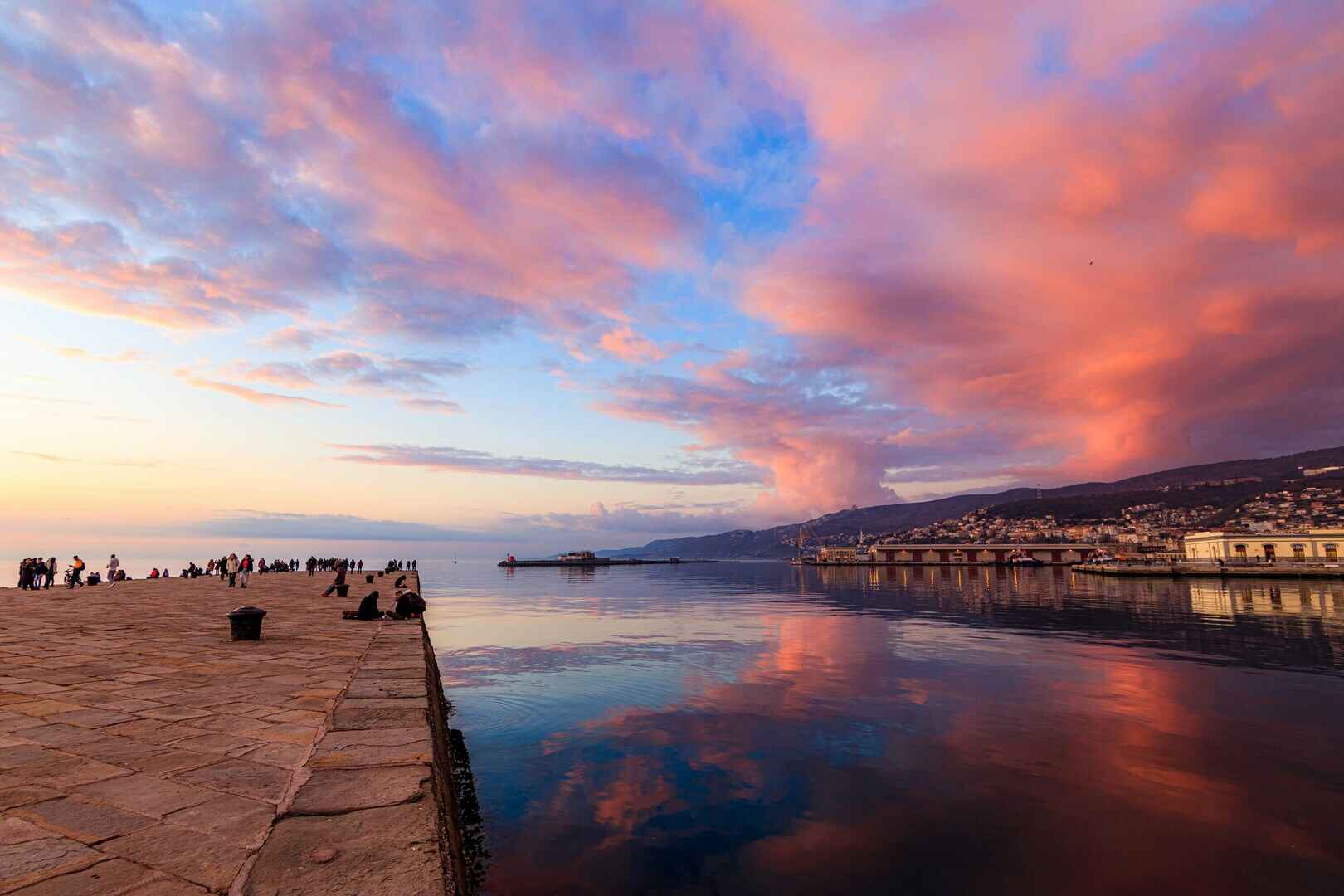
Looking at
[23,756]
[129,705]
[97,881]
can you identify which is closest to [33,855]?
[97,881]

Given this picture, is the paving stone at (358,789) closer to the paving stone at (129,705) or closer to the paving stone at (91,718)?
the paving stone at (91,718)

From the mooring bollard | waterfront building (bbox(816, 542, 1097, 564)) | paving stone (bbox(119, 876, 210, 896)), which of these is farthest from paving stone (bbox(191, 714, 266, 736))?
waterfront building (bbox(816, 542, 1097, 564))

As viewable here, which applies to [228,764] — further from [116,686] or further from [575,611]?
[575,611]

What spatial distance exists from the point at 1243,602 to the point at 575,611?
52.5 m

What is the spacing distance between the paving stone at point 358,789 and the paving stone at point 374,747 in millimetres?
184

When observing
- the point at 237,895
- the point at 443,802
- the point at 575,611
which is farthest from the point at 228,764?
the point at 575,611

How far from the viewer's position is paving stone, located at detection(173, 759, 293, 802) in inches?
206

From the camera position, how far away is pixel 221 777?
553 cm

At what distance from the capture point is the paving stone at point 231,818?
439 centimetres

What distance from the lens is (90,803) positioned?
4879 millimetres

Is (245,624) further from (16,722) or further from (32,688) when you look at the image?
(16,722)

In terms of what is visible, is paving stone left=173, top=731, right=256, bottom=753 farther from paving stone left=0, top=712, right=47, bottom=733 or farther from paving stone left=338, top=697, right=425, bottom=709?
paving stone left=0, top=712, right=47, bottom=733

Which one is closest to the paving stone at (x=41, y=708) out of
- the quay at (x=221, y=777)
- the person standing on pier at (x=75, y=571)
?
the quay at (x=221, y=777)

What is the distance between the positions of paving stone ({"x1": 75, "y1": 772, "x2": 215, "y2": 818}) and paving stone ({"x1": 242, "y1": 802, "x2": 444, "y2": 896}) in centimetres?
130
